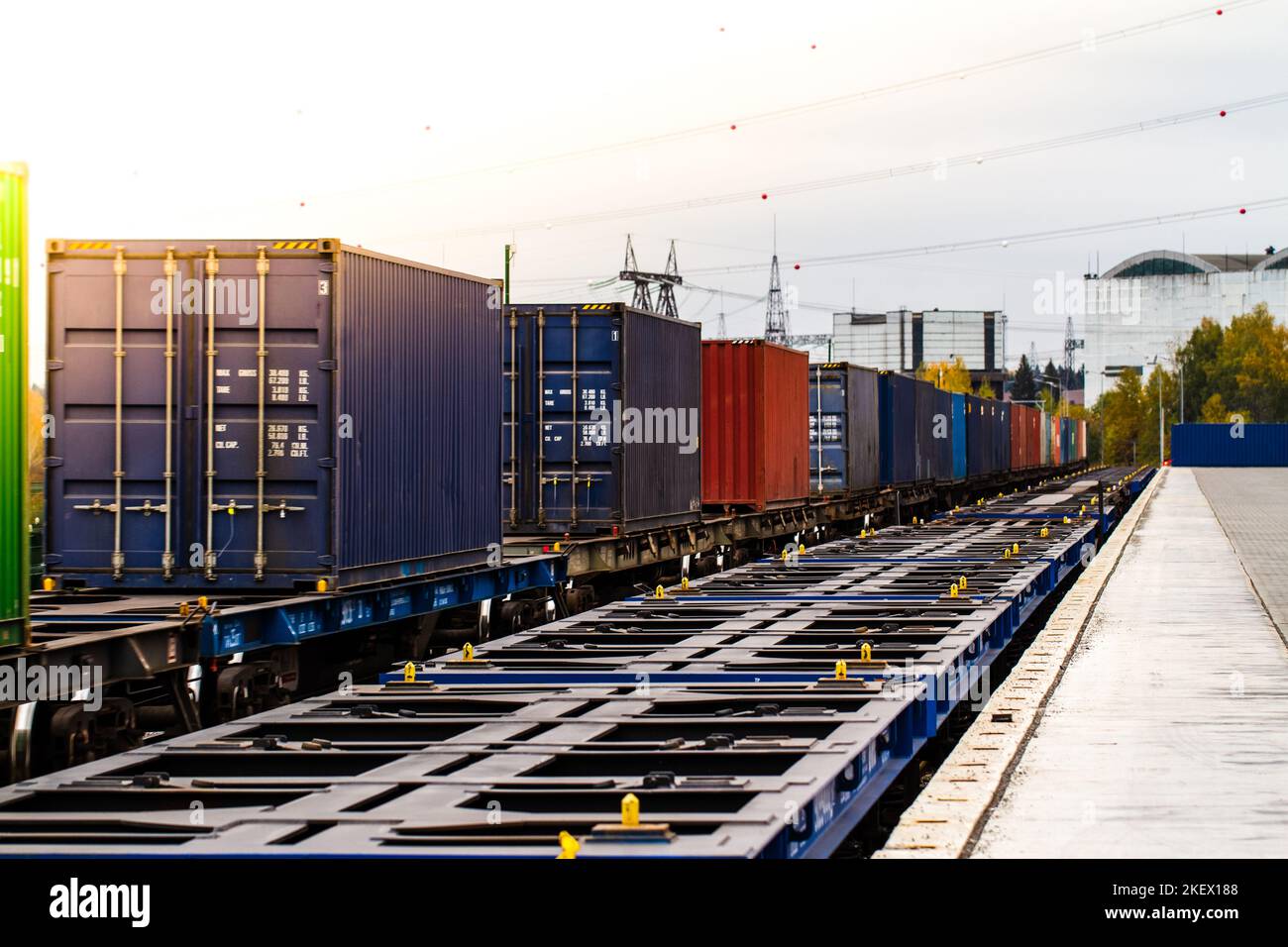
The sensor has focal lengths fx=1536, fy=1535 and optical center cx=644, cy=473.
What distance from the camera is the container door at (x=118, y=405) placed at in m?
12.7

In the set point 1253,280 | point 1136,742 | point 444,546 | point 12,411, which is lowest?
point 1136,742

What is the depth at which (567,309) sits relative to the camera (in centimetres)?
1967

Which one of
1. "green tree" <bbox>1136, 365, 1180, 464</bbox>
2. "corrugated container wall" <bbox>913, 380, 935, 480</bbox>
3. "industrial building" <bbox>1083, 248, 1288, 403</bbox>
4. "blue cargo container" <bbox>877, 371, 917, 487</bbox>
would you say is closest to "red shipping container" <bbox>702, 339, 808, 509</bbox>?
"blue cargo container" <bbox>877, 371, 917, 487</bbox>

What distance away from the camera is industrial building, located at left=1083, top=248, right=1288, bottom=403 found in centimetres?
17631

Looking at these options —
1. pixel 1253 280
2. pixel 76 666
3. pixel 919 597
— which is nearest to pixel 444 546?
pixel 919 597

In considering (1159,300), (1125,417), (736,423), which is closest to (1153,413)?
(1125,417)

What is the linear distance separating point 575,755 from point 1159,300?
18628cm

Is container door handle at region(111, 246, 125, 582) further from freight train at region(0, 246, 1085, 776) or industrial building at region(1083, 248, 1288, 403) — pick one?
industrial building at region(1083, 248, 1288, 403)

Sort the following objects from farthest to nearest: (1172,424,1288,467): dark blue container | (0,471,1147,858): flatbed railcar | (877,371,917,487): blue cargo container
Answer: (1172,424,1288,467): dark blue container
(877,371,917,487): blue cargo container
(0,471,1147,858): flatbed railcar

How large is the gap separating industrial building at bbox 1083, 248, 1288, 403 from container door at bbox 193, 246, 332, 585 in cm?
16986

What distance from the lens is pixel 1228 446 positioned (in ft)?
372
